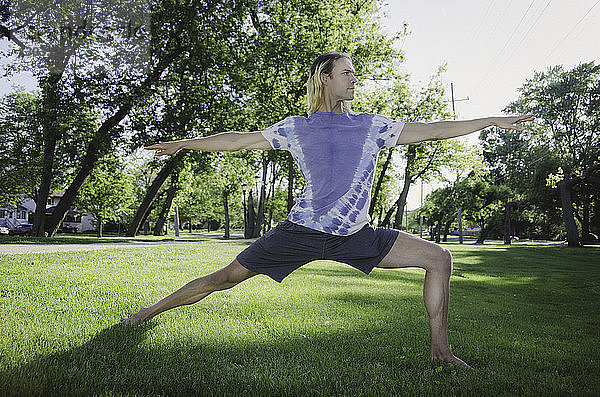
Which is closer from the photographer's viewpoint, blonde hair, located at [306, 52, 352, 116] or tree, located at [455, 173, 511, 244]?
blonde hair, located at [306, 52, 352, 116]

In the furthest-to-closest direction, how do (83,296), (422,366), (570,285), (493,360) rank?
(570,285) → (83,296) → (493,360) → (422,366)

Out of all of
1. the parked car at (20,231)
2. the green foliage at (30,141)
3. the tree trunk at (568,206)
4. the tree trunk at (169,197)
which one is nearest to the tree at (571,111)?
the tree trunk at (568,206)

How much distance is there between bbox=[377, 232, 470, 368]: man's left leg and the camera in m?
3.17

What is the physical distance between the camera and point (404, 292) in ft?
24.4

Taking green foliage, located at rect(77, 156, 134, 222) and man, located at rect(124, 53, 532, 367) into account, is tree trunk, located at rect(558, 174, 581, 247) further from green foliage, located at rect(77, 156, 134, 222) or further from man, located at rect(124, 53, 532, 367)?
green foliage, located at rect(77, 156, 134, 222)

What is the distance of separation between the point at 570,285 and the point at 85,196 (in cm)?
3965

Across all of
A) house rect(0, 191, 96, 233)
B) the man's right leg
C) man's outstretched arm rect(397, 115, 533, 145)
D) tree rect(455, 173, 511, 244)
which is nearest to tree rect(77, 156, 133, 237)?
house rect(0, 191, 96, 233)

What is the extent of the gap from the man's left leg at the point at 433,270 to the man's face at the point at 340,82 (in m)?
1.20

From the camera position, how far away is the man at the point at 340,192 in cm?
310

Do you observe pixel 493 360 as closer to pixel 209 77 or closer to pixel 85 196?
pixel 209 77

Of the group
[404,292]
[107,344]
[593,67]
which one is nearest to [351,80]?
[107,344]

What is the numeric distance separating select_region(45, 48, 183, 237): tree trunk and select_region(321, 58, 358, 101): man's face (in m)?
19.8

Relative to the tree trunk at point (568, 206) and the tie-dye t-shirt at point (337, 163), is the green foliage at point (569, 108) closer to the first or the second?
the tree trunk at point (568, 206)

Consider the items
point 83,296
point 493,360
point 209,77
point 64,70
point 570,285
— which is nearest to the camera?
→ point 493,360
